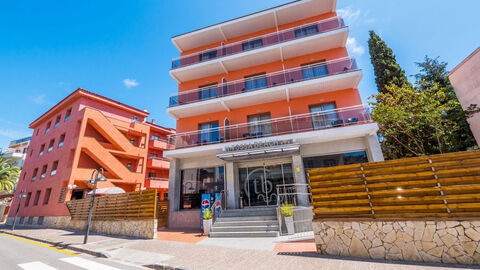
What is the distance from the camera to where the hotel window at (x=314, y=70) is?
544 inches

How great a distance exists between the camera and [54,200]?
1786 cm

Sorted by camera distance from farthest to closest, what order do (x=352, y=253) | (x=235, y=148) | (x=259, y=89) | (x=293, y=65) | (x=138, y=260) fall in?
(x=293, y=65)
(x=259, y=89)
(x=235, y=148)
(x=138, y=260)
(x=352, y=253)

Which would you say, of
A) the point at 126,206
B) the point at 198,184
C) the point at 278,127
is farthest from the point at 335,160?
the point at 126,206

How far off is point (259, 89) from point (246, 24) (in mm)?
6805

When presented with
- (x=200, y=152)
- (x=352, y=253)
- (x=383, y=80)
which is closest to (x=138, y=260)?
(x=352, y=253)

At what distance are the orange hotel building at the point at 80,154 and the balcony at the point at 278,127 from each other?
2749 mm

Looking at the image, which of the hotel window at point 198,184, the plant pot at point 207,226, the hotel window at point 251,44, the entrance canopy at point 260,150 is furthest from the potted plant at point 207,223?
the hotel window at point 251,44

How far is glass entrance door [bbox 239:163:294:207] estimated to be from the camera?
1250 centimetres

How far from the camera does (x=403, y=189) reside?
5.01 metres

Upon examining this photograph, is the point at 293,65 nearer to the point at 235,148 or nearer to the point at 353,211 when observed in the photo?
the point at 235,148

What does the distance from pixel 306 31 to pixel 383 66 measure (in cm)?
1019

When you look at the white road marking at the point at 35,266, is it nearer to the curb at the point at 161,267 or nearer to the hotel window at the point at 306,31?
the curb at the point at 161,267

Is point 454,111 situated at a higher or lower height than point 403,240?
higher

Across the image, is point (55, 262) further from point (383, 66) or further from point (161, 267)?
point (383, 66)
